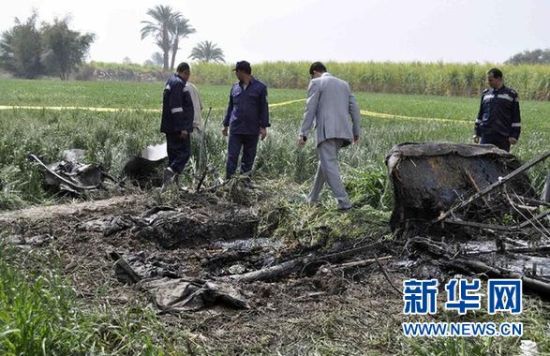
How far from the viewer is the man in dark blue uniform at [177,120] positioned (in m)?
8.15

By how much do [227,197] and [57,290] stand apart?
391 centimetres

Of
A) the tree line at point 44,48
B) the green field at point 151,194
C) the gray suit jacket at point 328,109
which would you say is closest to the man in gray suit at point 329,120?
the gray suit jacket at point 328,109

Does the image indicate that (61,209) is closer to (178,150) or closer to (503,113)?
(178,150)

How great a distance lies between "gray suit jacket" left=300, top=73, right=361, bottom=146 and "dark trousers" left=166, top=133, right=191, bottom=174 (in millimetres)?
2036

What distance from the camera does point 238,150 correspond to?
8.47 metres

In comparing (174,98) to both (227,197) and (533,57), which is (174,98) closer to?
(227,197)

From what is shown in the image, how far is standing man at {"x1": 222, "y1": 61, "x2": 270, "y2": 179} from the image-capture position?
8.27m

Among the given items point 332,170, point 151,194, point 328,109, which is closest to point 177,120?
point 151,194

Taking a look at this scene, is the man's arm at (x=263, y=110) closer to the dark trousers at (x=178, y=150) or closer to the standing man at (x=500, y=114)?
the dark trousers at (x=178, y=150)

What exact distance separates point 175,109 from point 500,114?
4259 millimetres

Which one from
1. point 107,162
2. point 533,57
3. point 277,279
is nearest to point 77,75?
point 533,57

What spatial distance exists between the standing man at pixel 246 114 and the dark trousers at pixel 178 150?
58 centimetres

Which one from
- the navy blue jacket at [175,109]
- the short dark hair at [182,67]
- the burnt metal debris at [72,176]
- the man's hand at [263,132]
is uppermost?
the short dark hair at [182,67]

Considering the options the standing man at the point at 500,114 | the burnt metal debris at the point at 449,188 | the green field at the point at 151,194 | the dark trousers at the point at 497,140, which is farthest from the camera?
the dark trousers at the point at 497,140
